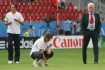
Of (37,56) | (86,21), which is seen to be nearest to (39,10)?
(86,21)

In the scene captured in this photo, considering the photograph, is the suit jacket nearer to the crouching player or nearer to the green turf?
the green turf

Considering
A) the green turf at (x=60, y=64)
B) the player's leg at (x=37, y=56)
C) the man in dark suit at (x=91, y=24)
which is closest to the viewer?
the green turf at (x=60, y=64)

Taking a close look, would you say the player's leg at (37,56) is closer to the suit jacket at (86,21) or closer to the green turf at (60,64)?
the green turf at (60,64)

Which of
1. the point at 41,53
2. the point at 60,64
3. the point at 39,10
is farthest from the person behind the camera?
the point at 39,10

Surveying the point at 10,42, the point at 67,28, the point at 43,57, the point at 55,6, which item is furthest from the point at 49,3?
the point at 43,57

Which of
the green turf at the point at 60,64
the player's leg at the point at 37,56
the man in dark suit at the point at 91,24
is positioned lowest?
the green turf at the point at 60,64

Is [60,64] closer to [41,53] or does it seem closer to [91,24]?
[91,24]

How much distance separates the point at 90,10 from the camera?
19422mm

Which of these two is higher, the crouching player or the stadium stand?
the stadium stand

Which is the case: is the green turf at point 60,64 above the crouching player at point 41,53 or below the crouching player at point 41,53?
below

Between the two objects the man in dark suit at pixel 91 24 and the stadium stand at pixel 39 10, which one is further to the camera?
the stadium stand at pixel 39 10

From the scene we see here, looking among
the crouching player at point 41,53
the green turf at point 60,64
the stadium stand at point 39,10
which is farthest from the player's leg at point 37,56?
the stadium stand at point 39,10

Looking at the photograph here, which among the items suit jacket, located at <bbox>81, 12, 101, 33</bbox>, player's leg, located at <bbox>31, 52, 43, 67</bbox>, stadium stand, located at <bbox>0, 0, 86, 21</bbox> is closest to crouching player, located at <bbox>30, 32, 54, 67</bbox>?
player's leg, located at <bbox>31, 52, 43, 67</bbox>

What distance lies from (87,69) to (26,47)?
55.4 ft
